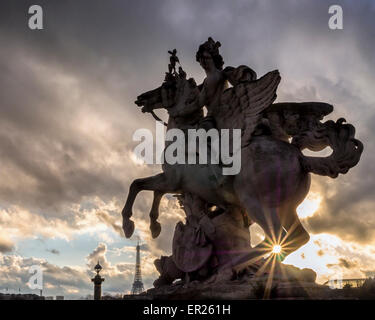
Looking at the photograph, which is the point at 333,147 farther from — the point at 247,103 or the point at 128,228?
the point at 128,228

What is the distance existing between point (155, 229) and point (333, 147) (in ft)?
10.6

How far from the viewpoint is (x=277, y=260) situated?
6324 millimetres

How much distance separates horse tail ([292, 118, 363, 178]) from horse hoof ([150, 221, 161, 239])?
2.73 meters

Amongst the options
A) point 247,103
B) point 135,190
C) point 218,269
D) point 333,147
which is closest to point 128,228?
point 135,190

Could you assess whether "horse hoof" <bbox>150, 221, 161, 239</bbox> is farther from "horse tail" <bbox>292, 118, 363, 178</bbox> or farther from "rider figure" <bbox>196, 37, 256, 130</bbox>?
"horse tail" <bbox>292, 118, 363, 178</bbox>

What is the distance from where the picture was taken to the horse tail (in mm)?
6125

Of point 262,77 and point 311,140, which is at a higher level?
point 262,77

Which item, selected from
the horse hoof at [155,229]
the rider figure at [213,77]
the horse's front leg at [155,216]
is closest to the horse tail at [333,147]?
the rider figure at [213,77]

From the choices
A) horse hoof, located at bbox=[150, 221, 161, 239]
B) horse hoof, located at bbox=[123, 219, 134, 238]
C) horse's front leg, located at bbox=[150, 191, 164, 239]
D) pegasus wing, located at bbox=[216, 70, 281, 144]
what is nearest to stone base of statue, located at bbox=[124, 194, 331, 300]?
horse's front leg, located at bbox=[150, 191, 164, 239]

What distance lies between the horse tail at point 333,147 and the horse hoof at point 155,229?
2734mm

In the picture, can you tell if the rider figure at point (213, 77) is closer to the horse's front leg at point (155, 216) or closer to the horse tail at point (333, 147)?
the horse tail at point (333, 147)
